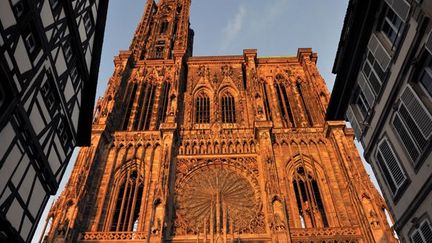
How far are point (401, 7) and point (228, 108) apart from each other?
66.4ft

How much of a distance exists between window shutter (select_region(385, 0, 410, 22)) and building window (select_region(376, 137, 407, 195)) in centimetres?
369

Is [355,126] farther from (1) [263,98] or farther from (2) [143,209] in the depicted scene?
(1) [263,98]

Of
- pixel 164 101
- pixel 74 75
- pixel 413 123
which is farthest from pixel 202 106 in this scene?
pixel 413 123

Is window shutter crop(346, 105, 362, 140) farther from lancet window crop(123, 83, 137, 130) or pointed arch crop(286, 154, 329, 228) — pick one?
lancet window crop(123, 83, 137, 130)

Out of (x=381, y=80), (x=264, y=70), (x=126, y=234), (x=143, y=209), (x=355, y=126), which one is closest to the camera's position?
(x=381, y=80)

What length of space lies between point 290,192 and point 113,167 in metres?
12.0

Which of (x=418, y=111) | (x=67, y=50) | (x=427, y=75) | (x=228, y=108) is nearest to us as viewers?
(x=427, y=75)

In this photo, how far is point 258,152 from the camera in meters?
24.1

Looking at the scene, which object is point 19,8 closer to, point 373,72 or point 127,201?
point 373,72

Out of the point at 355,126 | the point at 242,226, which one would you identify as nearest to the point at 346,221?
the point at 242,226

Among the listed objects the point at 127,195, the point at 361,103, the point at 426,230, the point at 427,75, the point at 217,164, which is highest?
the point at 217,164

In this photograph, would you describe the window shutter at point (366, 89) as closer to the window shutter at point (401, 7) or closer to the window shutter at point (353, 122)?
the window shutter at point (353, 122)

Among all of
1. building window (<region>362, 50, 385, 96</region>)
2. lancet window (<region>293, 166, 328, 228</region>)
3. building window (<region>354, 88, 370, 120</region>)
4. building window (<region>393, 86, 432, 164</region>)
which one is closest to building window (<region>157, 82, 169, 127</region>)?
lancet window (<region>293, 166, 328, 228</region>)

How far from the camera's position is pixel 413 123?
916 cm
